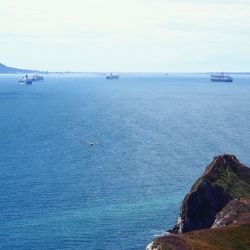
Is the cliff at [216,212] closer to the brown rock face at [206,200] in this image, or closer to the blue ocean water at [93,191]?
the brown rock face at [206,200]

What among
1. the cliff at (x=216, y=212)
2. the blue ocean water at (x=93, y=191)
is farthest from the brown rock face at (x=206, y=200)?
the blue ocean water at (x=93, y=191)

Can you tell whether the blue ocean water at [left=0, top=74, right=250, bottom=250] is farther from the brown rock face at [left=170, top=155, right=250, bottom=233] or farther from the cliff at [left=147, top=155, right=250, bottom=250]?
the cliff at [left=147, top=155, right=250, bottom=250]

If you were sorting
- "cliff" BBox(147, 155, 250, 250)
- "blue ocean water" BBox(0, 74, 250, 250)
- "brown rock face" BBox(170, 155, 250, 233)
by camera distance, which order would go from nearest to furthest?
"cliff" BBox(147, 155, 250, 250) < "blue ocean water" BBox(0, 74, 250, 250) < "brown rock face" BBox(170, 155, 250, 233)

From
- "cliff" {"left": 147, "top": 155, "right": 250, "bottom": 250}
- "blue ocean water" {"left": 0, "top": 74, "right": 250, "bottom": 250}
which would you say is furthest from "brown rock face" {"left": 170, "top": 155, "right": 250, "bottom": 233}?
"blue ocean water" {"left": 0, "top": 74, "right": 250, "bottom": 250}

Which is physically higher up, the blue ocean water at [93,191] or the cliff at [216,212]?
the cliff at [216,212]

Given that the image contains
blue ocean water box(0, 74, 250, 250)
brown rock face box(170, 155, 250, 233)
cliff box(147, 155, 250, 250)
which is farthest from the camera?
brown rock face box(170, 155, 250, 233)

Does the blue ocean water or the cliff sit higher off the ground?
the cliff

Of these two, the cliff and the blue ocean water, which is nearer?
the cliff

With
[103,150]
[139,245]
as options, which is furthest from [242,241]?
[103,150]

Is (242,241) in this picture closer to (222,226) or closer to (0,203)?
(222,226)
